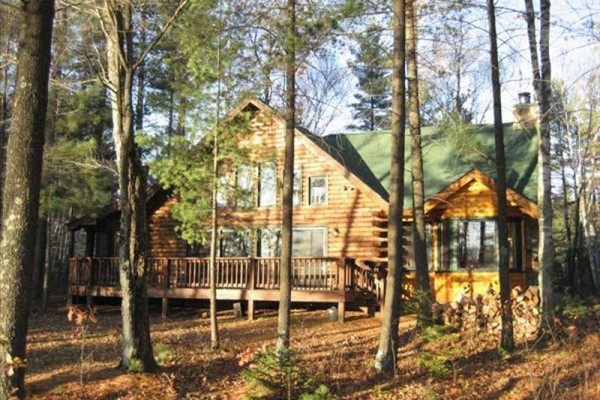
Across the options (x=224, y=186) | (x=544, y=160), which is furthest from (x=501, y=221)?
(x=224, y=186)

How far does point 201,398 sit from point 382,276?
30.7 feet

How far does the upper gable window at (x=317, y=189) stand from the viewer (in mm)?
Answer: 19000

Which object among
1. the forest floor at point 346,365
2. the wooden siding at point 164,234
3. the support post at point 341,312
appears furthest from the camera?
the wooden siding at point 164,234

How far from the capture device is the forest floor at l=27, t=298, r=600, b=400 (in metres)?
8.43

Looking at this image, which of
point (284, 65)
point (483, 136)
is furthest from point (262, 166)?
point (483, 136)

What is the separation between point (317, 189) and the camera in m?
19.1

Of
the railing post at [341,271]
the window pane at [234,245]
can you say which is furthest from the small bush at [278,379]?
the window pane at [234,245]

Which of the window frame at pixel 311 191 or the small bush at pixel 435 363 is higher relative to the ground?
the window frame at pixel 311 191

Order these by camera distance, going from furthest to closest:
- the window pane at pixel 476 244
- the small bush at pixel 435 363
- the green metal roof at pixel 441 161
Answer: the green metal roof at pixel 441 161, the window pane at pixel 476 244, the small bush at pixel 435 363

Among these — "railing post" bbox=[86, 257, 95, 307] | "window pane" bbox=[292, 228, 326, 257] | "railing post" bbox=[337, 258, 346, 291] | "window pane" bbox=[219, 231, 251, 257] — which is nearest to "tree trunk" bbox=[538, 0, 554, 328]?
"railing post" bbox=[337, 258, 346, 291]

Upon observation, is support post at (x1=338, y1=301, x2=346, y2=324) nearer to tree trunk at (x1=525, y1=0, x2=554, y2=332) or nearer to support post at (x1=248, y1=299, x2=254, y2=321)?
support post at (x1=248, y1=299, x2=254, y2=321)

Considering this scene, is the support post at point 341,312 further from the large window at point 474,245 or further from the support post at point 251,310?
the large window at point 474,245

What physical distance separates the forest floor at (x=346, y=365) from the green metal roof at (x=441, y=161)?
5.52m

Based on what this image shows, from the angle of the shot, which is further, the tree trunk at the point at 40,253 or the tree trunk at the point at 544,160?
the tree trunk at the point at 40,253
